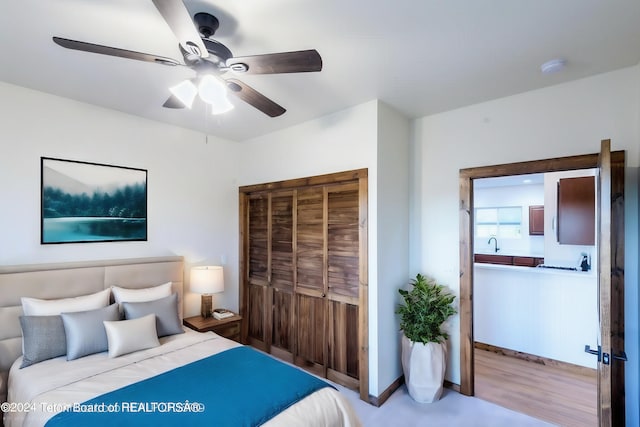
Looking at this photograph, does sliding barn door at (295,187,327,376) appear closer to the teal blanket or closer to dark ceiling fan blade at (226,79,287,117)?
the teal blanket

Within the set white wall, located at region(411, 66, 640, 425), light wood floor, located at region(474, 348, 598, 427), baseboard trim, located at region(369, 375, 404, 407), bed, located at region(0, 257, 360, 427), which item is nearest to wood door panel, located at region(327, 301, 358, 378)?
baseboard trim, located at region(369, 375, 404, 407)

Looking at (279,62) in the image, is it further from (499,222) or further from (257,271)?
(499,222)

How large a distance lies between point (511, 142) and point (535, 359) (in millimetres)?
2520

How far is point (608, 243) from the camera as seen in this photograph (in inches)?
60.5

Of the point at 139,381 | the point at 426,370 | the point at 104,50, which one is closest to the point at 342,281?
the point at 426,370

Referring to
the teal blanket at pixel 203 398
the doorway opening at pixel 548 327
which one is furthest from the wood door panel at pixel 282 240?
the doorway opening at pixel 548 327

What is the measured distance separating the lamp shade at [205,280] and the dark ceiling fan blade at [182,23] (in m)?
2.42

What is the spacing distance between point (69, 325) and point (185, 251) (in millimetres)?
1406

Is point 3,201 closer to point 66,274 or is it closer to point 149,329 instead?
point 66,274

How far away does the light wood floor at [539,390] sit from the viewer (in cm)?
257

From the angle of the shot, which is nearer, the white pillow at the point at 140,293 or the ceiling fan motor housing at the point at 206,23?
the ceiling fan motor housing at the point at 206,23

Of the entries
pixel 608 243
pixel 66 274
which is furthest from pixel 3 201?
pixel 608 243

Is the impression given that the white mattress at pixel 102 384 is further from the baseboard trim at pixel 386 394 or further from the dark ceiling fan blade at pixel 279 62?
the dark ceiling fan blade at pixel 279 62

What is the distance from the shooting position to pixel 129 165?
3180 mm
